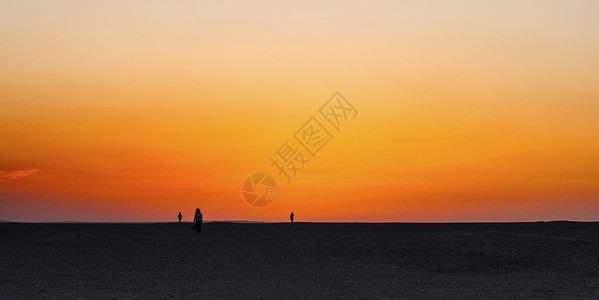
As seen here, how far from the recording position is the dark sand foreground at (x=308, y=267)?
80.2ft

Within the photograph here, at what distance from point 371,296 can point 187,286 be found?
6.99m

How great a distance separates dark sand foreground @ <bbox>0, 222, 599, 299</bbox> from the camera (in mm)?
24438

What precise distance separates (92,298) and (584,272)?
20492 millimetres

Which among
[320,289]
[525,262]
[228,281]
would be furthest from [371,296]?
[525,262]

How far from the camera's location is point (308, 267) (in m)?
33.5

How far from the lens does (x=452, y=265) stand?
33125 mm

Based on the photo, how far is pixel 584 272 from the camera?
30.3 metres

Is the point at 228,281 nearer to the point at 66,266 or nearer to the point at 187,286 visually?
the point at 187,286

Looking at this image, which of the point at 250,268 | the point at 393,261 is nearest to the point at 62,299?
the point at 250,268

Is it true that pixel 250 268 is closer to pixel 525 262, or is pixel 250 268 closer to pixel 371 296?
pixel 371 296

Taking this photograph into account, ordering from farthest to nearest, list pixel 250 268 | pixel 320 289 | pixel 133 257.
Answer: pixel 133 257 < pixel 250 268 < pixel 320 289

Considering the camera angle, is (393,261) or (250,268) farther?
(393,261)

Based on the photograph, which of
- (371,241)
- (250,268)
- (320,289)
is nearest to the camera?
(320,289)

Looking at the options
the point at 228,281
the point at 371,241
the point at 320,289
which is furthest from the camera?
the point at 371,241
